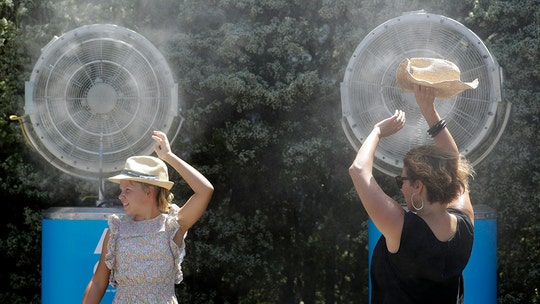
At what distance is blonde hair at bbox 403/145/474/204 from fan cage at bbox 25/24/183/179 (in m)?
1.60

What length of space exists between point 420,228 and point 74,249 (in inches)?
76.3

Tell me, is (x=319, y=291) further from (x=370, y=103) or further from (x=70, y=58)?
(x=70, y=58)

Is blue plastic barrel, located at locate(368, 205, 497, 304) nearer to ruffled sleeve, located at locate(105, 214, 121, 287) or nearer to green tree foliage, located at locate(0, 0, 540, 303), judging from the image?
green tree foliage, located at locate(0, 0, 540, 303)

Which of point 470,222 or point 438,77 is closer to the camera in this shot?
point 470,222

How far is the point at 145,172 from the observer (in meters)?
3.41

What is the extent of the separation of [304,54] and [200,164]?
3.50ft

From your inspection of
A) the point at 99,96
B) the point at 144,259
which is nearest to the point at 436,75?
the point at 144,259

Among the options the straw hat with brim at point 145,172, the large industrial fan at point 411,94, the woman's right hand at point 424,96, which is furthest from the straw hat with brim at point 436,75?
the straw hat with brim at point 145,172

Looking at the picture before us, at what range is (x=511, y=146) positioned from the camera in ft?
15.9

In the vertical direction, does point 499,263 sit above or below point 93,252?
above

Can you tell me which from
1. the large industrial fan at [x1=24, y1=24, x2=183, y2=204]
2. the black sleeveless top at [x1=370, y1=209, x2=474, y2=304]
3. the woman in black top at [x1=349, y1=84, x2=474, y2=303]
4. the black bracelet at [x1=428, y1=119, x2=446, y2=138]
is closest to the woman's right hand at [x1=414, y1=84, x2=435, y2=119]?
the black bracelet at [x1=428, y1=119, x2=446, y2=138]

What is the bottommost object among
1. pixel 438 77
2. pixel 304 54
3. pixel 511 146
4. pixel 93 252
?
pixel 93 252

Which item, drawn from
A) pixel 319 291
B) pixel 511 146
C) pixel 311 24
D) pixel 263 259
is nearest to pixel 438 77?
pixel 511 146

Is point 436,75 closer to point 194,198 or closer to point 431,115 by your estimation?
point 431,115
